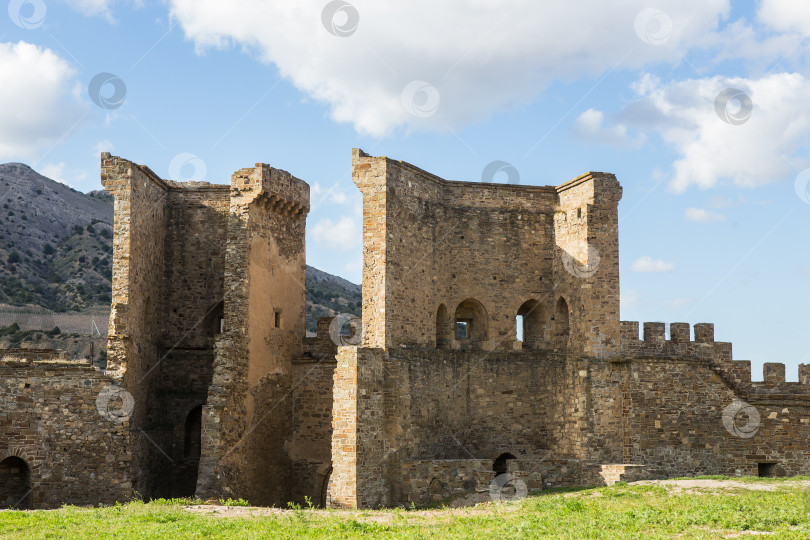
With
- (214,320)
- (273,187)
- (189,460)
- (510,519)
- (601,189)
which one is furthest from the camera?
(214,320)

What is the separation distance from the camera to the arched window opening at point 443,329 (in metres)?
25.7

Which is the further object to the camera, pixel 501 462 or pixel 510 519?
pixel 501 462

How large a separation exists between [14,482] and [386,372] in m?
10.1

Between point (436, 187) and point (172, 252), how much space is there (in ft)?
29.3

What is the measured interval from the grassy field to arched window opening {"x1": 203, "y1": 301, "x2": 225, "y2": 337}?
908 cm

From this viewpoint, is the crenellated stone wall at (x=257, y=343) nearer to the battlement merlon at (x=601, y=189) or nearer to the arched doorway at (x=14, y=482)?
the arched doorway at (x=14, y=482)

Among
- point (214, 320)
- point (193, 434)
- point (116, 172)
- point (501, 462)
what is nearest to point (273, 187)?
point (116, 172)

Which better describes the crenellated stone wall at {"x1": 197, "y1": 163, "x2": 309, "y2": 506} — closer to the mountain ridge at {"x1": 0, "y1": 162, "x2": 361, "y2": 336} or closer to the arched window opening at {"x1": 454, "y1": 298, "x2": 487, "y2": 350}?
the arched window opening at {"x1": 454, "y1": 298, "x2": 487, "y2": 350}

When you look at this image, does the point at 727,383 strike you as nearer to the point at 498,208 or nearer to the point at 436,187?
the point at 498,208

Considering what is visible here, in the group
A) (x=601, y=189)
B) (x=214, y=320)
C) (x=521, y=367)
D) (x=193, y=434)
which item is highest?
(x=601, y=189)

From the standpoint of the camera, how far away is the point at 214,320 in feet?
92.4

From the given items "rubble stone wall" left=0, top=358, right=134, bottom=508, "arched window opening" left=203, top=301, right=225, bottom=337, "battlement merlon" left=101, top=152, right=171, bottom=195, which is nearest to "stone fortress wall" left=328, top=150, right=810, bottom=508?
"rubble stone wall" left=0, top=358, right=134, bottom=508

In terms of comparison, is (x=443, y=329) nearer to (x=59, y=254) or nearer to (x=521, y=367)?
(x=521, y=367)

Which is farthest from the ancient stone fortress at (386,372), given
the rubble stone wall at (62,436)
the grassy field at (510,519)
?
the grassy field at (510,519)
